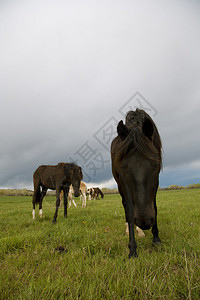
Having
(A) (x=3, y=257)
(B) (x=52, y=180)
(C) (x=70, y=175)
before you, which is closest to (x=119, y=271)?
(A) (x=3, y=257)

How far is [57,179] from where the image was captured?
9.21m

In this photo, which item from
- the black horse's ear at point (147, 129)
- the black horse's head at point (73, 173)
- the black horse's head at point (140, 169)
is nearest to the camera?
the black horse's head at point (140, 169)

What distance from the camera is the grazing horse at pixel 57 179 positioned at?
29.2 ft

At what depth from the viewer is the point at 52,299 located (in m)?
1.68

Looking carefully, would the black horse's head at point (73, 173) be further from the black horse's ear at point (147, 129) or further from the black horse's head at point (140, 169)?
the black horse's ear at point (147, 129)

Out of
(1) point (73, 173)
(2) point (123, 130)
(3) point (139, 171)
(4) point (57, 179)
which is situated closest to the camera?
(3) point (139, 171)

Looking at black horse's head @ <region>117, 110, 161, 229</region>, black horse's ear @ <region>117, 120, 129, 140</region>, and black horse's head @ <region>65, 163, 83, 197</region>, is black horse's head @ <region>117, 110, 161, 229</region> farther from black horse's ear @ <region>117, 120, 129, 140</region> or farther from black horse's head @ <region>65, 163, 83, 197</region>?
black horse's head @ <region>65, 163, 83, 197</region>

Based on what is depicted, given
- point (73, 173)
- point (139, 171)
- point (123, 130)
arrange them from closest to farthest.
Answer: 1. point (139, 171)
2. point (123, 130)
3. point (73, 173)

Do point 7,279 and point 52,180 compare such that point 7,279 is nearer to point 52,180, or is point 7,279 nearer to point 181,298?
point 181,298

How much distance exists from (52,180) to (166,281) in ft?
27.8

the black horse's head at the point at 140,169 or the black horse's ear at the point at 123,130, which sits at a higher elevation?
the black horse's ear at the point at 123,130

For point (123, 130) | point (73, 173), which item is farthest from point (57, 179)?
point (123, 130)

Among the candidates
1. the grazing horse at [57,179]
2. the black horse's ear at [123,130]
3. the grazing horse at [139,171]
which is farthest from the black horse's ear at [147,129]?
the grazing horse at [57,179]

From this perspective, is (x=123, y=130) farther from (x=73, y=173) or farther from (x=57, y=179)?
(x=57, y=179)
